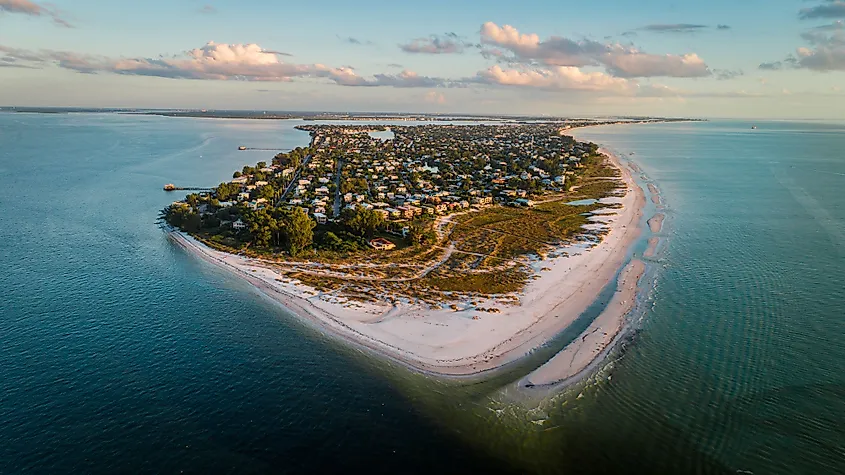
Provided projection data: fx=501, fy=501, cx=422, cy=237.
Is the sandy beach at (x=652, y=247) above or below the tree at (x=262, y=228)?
below

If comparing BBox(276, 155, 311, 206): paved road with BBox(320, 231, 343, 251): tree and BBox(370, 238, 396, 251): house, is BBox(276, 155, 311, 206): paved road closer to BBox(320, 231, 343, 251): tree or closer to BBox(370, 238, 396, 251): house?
BBox(320, 231, 343, 251): tree

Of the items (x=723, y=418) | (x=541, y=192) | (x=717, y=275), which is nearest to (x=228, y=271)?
(x=723, y=418)

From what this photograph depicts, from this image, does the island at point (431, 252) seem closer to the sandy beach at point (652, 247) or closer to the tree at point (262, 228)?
the tree at point (262, 228)

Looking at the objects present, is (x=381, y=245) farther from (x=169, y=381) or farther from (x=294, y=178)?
(x=294, y=178)

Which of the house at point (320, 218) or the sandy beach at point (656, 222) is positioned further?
the sandy beach at point (656, 222)

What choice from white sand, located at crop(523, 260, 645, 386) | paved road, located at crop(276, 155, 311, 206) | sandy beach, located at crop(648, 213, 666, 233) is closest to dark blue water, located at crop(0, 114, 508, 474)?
white sand, located at crop(523, 260, 645, 386)

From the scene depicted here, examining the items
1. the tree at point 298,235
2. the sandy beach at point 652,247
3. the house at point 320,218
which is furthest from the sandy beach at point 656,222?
the tree at point 298,235

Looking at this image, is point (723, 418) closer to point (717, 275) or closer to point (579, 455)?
point (579, 455)
